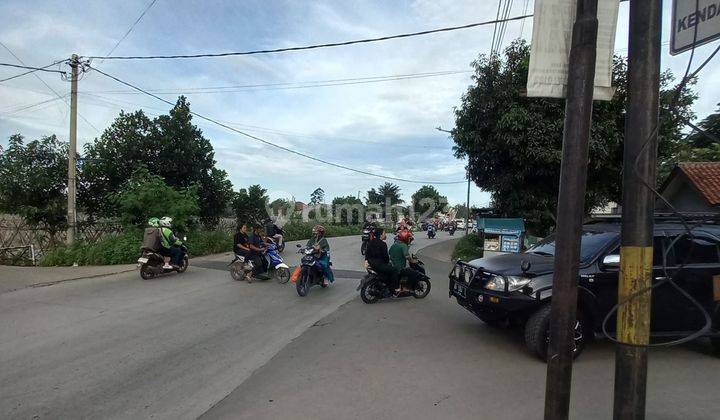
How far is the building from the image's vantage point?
655 inches

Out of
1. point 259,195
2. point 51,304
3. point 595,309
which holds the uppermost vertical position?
point 259,195

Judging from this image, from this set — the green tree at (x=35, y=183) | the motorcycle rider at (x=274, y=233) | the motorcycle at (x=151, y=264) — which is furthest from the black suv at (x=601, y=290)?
the green tree at (x=35, y=183)

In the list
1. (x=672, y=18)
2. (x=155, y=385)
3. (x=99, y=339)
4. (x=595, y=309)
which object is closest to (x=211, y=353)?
(x=155, y=385)

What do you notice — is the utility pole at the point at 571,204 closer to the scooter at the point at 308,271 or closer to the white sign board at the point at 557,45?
the white sign board at the point at 557,45

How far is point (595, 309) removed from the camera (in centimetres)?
557

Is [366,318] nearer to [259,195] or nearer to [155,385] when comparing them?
[155,385]

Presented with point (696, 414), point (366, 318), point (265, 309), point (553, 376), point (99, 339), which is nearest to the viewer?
point (553, 376)

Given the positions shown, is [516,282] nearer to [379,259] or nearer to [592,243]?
[592,243]

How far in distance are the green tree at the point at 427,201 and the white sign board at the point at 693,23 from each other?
69.5 meters

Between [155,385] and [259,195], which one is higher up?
[259,195]

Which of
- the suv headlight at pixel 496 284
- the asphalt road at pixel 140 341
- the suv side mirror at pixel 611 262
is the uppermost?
the suv side mirror at pixel 611 262

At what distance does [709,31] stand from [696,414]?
3377mm

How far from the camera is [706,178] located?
17516 mm

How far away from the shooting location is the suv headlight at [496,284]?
5.75m
